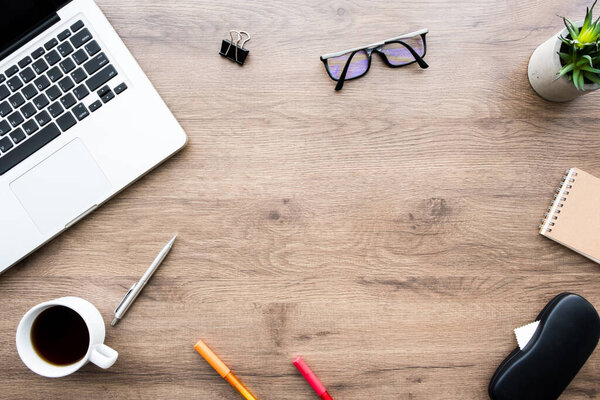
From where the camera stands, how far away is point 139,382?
0.74 metres

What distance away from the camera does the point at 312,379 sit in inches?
28.4

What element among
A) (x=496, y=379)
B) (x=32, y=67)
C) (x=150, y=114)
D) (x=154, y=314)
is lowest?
(x=496, y=379)

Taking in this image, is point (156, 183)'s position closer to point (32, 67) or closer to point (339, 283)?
point (32, 67)

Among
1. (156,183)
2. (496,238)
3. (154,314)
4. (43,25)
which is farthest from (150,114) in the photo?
(496,238)

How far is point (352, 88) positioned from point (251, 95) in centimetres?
19

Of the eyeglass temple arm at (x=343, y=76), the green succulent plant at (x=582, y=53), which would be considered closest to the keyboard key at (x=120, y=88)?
the eyeglass temple arm at (x=343, y=76)

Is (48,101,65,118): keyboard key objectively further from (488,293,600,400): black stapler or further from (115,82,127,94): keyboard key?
(488,293,600,400): black stapler

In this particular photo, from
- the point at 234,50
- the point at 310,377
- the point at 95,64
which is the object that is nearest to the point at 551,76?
the point at 234,50

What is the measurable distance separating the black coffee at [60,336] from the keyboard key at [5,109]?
33 cm

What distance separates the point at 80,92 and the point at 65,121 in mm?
55

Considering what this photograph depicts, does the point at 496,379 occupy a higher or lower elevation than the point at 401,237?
lower

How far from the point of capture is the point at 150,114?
708 millimetres

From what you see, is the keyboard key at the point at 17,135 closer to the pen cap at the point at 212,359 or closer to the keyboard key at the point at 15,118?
the keyboard key at the point at 15,118

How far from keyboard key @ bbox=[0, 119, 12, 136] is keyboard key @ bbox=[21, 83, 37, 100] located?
5cm
